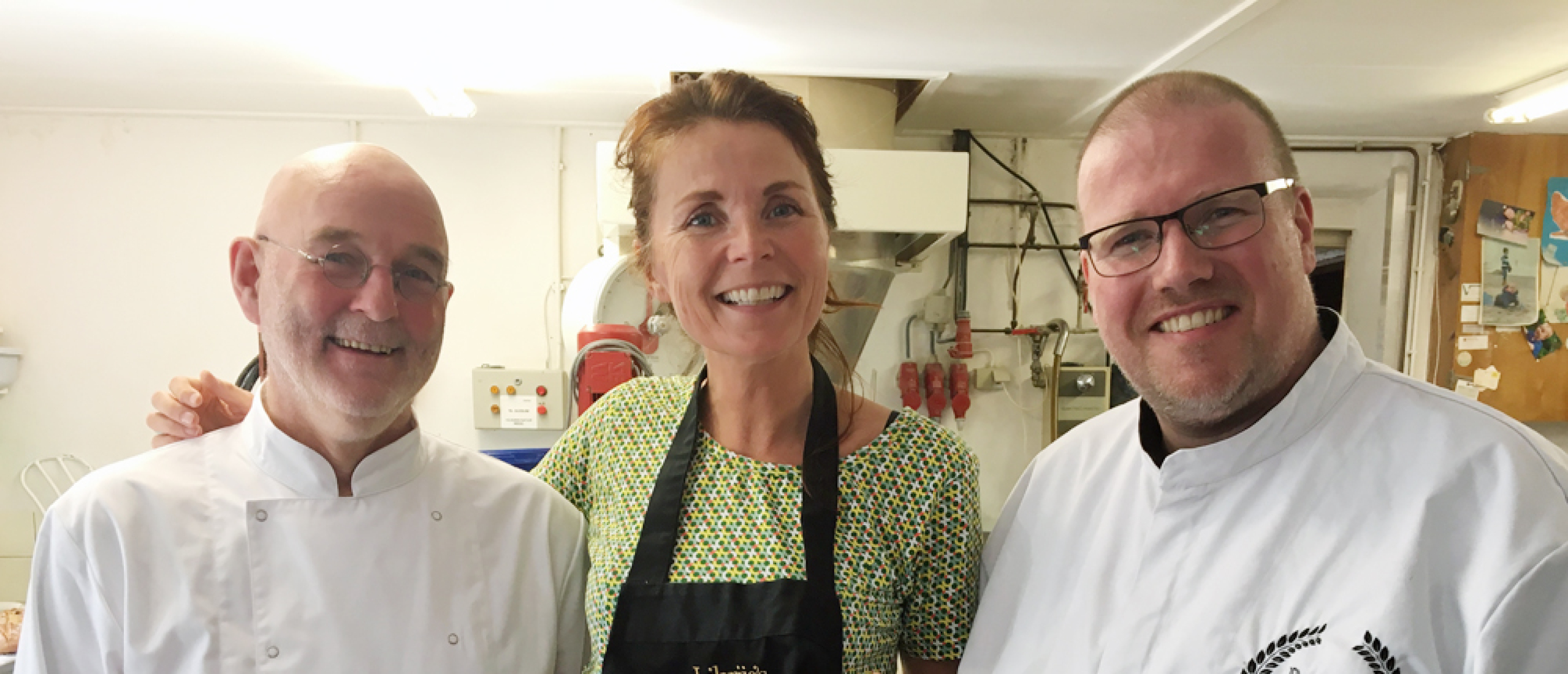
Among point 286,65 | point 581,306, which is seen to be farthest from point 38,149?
point 581,306

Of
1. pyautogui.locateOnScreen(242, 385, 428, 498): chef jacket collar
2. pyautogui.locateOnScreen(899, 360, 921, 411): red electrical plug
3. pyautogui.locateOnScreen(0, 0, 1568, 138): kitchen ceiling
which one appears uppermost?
pyautogui.locateOnScreen(0, 0, 1568, 138): kitchen ceiling

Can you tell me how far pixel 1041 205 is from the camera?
3.32m

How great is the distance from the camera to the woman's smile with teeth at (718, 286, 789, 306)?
1.09 metres

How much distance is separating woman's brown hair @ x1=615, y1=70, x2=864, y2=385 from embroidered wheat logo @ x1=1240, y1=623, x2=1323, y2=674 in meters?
0.80

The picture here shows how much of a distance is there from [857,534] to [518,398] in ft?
7.99

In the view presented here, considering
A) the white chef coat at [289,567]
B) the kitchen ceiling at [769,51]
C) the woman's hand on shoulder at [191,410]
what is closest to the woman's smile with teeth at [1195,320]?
the white chef coat at [289,567]

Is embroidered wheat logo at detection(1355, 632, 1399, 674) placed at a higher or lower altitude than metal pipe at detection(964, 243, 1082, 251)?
lower

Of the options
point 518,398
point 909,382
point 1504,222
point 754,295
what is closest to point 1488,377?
point 1504,222

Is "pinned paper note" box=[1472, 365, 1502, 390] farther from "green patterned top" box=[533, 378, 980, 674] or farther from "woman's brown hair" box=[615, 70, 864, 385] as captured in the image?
"woman's brown hair" box=[615, 70, 864, 385]

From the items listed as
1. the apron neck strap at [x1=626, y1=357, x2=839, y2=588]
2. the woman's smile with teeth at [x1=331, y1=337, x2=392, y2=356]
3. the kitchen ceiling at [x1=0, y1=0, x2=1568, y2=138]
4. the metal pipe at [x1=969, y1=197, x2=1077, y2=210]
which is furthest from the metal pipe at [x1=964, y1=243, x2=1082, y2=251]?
the woman's smile with teeth at [x1=331, y1=337, x2=392, y2=356]

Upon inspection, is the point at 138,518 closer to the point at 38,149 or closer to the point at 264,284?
the point at 264,284

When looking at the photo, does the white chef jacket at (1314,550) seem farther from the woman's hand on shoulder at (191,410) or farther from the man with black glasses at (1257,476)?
the woman's hand on shoulder at (191,410)

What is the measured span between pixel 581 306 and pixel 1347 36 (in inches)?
105

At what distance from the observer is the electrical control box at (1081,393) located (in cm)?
329
